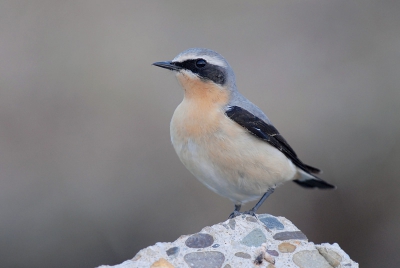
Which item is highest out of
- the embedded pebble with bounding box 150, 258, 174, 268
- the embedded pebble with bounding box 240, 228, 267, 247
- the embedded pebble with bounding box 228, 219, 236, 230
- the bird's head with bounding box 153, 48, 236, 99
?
the bird's head with bounding box 153, 48, 236, 99

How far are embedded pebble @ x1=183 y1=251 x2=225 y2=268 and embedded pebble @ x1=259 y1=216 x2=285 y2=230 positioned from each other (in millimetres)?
868

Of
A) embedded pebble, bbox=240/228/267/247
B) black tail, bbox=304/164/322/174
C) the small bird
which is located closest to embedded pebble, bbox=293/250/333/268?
embedded pebble, bbox=240/228/267/247

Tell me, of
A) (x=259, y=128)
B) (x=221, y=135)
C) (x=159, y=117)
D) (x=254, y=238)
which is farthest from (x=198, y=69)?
(x=159, y=117)

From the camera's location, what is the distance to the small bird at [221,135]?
6.65m

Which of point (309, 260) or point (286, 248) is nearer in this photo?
point (309, 260)

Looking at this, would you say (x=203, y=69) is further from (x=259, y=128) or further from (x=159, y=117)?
(x=159, y=117)

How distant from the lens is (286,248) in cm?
556

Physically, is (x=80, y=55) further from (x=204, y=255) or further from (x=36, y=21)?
(x=204, y=255)

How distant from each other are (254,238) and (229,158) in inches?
49.9

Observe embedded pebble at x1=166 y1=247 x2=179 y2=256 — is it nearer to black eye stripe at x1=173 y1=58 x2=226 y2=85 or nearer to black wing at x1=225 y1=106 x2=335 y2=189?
black wing at x1=225 y1=106 x2=335 y2=189

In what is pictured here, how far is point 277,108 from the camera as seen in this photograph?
13.2 meters

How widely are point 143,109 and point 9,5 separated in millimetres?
4800

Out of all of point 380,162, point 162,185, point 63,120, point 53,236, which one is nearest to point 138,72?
point 63,120

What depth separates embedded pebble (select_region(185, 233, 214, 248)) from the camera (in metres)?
5.43
